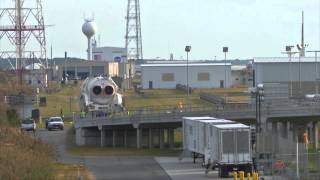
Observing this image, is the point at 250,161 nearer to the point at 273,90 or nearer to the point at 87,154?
the point at 87,154

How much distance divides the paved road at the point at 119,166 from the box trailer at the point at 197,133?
8.37 ft

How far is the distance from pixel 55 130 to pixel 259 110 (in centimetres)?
2810

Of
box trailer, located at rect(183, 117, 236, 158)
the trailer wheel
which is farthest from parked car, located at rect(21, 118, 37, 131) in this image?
the trailer wheel

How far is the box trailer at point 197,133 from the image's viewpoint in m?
52.3

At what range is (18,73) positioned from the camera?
5108 inches

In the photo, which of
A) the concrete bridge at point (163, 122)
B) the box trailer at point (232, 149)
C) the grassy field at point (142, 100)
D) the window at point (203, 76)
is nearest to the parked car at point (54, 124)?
the concrete bridge at point (163, 122)

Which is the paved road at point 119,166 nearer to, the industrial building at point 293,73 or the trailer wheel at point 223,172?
the trailer wheel at point 223,172

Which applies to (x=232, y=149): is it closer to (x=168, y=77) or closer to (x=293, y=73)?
(x=293, y=73)

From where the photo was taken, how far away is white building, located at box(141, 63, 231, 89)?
157 meters

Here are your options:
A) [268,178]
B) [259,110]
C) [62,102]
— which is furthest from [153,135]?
[62,102]

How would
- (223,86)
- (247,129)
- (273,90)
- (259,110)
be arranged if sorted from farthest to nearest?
(223,86), (273,90), (259,110), (247,129)

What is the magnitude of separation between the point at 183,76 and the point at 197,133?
104082 millimetres

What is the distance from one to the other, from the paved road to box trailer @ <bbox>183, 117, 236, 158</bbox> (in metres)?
2.55

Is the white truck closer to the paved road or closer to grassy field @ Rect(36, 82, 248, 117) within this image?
the paved road
